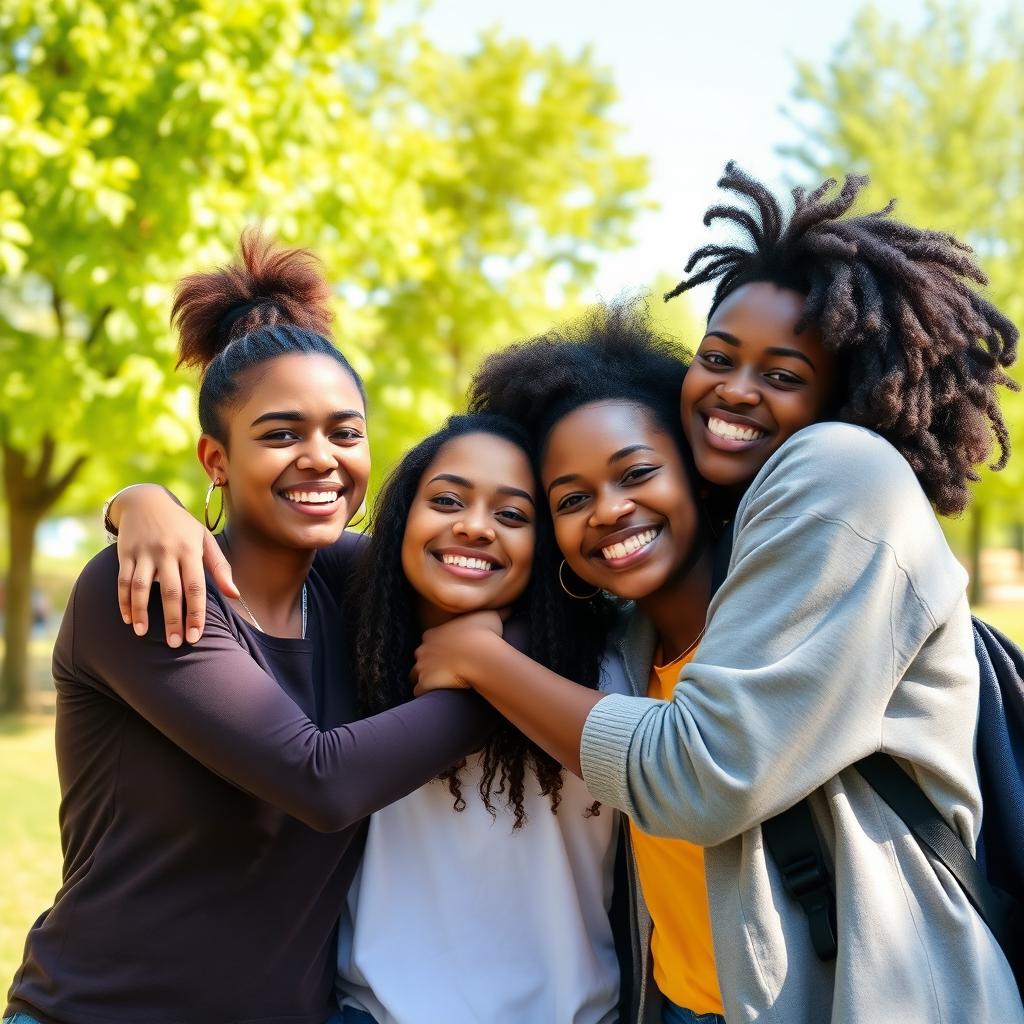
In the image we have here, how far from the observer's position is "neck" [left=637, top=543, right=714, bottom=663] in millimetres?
2869

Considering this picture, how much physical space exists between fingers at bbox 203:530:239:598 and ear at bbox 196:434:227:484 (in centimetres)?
32

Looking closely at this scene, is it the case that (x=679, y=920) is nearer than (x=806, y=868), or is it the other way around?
(x=806, y=868)

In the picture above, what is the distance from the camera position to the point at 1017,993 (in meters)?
2.16

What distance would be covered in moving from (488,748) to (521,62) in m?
14.0

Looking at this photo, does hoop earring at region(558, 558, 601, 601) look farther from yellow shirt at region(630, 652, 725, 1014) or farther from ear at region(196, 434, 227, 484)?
ear at region(196, 434, 227, 484)

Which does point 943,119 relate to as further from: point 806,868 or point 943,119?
point 806,868

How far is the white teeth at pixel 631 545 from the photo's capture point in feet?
9.08

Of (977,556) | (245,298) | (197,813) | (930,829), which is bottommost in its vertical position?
(977,556)

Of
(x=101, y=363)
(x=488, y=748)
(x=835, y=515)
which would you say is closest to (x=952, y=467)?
(x=835, y=515)

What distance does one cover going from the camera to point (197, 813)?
255cm

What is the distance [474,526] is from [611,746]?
0.77m

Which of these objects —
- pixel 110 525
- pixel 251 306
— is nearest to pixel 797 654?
pixel 110 525

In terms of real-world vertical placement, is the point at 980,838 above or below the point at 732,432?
below

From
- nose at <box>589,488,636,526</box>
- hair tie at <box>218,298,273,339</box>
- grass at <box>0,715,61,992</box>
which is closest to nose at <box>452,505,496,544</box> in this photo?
nose at <box>589,488,636,526</box>
